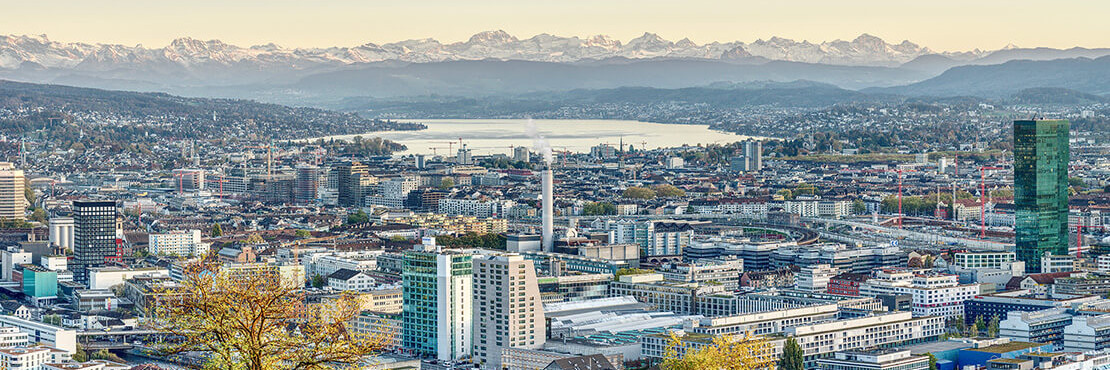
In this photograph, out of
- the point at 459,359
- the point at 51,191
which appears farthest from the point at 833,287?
the point at 51,191

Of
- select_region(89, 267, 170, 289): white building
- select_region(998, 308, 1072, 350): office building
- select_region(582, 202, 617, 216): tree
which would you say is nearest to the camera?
select_region(998, 308, 1072, 350): office building

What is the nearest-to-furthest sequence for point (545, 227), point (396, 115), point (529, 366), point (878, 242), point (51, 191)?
1. point (529, 366)
2. point (545, 227)
3. point (878, 242)
4. point (51, 191)
5. point (396, 115)

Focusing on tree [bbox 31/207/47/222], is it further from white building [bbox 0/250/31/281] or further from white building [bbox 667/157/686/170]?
white building [bbox 667/157/686/170]

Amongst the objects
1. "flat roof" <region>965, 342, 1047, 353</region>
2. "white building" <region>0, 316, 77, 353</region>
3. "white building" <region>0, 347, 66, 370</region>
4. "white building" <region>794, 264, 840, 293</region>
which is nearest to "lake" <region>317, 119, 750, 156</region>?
"white building" <region>794, 264, 840, 293</region>

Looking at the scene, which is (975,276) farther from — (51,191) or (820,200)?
(51,191)

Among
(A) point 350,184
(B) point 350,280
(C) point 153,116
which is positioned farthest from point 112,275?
(C) point 153,116

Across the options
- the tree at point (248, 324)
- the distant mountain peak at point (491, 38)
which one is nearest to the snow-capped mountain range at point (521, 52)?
the distant mountain peak at point (491, 38)
